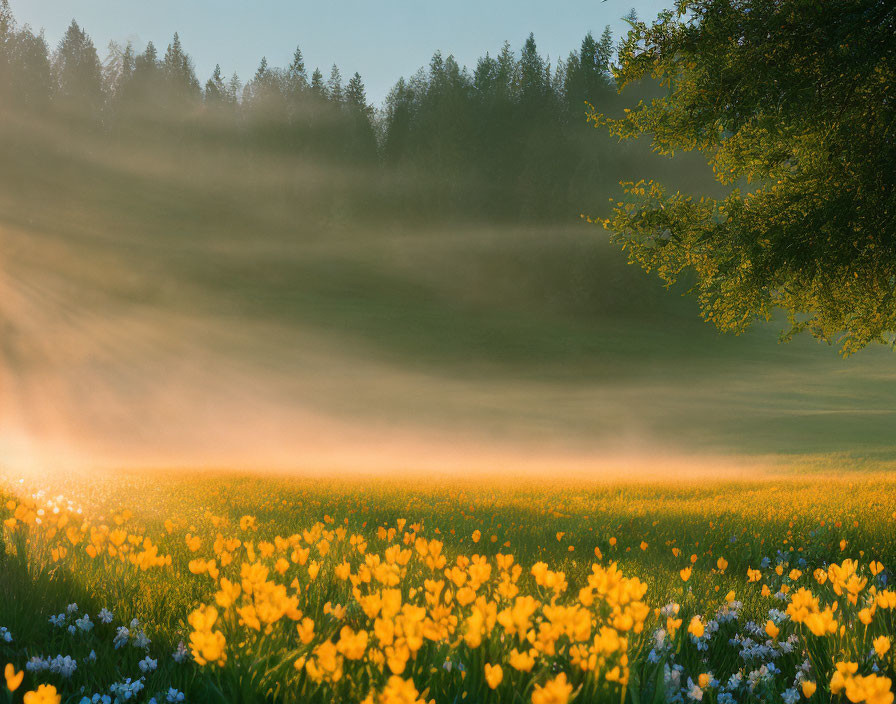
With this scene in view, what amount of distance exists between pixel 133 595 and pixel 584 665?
8.08 feet

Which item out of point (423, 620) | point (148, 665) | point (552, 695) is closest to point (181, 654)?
point (148, 665)

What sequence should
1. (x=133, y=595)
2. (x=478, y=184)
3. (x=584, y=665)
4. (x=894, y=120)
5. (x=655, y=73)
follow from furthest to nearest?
(x=478, y=184), (x=655, y=73), (x=894, y=120), (x=133, y=595), (x=584, y=665)

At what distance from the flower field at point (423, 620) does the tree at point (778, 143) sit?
4007 mm

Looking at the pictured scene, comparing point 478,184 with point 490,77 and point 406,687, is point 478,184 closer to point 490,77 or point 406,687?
point 490,77

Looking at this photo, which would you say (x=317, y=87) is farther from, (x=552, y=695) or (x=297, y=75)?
(x=552, y=695)

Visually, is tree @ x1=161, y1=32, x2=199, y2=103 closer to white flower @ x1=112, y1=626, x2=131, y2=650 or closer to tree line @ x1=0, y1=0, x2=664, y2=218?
tree line @ x1=0, y1=0, x2=664, y2=218

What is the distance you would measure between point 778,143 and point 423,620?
1006 cm

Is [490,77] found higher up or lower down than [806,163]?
higher up

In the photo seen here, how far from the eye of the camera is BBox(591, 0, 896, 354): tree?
777 cm

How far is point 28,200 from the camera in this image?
69.1 meters

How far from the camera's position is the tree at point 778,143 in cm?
777

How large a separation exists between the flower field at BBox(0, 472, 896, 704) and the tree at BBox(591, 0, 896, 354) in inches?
158

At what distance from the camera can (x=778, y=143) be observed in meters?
9.75

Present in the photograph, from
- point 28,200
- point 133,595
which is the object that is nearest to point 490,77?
point 28,200
